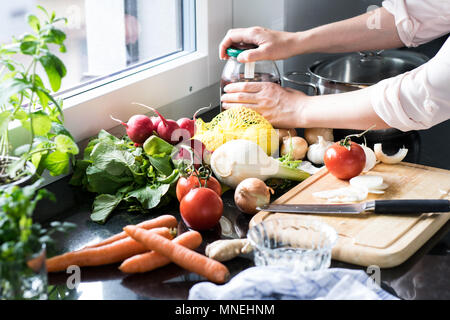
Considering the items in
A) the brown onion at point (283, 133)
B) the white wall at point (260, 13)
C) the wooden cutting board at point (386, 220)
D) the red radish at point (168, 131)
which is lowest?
the wooden cutting board at point (386, 220)

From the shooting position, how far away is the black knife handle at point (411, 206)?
39.2 inches

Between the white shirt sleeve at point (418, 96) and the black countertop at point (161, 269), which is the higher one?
the white shirt sleeve at point (418, 96)

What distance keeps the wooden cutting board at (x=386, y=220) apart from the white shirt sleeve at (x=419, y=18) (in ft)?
1.35

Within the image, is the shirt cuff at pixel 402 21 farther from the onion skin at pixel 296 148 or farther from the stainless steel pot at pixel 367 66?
the onion skin at pixel 296 148

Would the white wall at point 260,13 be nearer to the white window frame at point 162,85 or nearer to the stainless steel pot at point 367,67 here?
the white window frame at point 162,85

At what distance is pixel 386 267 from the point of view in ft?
2.96

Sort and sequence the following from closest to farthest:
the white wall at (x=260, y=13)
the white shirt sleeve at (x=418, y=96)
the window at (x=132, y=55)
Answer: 1. the white shirt sleeve at (x=418, y=96)
2. the window at (x=132, y=55)
3. the white wall at (x=260, y=13)

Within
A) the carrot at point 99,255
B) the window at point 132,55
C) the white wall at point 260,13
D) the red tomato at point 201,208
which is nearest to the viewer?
the carrot at point 99,255

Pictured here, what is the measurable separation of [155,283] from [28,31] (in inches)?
24.7

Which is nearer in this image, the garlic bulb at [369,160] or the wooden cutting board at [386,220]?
the wooden cutting board at [386,220]

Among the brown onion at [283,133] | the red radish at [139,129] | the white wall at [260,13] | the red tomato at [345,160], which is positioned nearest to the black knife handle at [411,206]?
the red tomato at [345,160]

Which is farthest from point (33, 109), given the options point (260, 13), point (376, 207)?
point (260, 13)

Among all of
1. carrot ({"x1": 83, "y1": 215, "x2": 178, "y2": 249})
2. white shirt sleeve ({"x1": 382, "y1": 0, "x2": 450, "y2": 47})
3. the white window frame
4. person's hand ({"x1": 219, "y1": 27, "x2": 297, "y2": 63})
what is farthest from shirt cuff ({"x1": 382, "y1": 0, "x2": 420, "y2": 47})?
carrot ({"x1": 83, "y1": 215, "x2": 178, "y2": 249})
